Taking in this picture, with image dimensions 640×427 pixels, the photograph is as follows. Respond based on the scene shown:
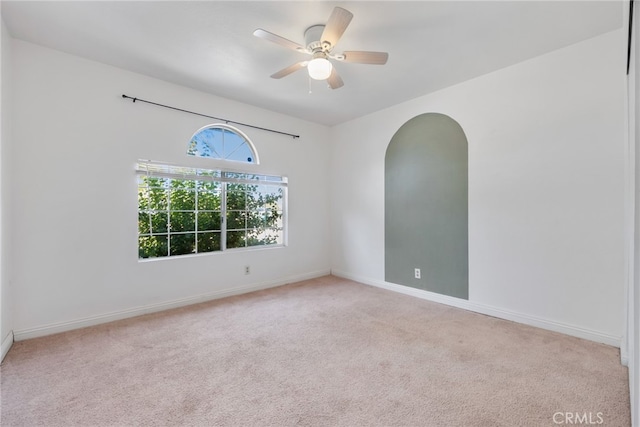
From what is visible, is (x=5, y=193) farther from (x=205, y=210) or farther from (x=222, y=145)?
(x=222, y=145)

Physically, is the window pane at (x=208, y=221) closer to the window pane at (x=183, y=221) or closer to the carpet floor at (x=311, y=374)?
the window pane at (x=183, y=221)

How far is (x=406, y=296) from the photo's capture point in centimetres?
371

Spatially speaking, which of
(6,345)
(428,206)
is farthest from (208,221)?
(428,206)

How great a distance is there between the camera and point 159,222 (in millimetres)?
3238

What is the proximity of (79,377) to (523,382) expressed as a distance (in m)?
2.99

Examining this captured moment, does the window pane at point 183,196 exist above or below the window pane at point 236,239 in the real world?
above

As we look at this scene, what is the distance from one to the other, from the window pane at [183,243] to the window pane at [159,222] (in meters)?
0.13

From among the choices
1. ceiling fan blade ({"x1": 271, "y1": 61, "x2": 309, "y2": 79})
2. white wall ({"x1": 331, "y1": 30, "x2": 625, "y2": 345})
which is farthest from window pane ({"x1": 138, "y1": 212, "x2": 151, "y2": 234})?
white wall ({"x1": 331, "y1": 30, "x2": 625, "y2": 345})

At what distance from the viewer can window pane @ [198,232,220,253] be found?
3562 mm

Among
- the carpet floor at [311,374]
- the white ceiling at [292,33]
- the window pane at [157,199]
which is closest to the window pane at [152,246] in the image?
the window pane at [157,199]

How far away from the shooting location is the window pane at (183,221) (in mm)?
3348

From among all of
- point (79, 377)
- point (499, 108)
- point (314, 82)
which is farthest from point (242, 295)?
point (499, 108)

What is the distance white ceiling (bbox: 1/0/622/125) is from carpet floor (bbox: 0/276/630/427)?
2.60 m

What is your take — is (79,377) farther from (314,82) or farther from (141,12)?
(314,82)
